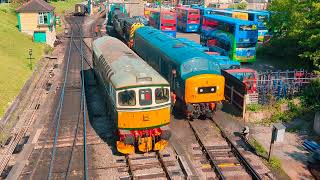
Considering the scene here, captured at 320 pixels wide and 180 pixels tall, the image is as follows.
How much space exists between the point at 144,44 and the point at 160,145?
46.0 feet

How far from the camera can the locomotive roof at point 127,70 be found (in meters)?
14.5

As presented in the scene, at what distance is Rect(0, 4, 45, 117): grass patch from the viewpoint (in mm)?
22781

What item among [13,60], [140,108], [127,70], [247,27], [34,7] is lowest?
[140,108]

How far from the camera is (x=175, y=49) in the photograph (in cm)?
2150

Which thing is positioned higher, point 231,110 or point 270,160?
point 231,110

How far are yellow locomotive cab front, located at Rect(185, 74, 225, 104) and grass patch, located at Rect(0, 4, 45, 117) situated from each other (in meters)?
10.8

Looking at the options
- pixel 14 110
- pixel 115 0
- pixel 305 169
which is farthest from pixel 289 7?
pixel 115 0

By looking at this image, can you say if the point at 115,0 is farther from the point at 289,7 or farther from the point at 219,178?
the point at 219,178

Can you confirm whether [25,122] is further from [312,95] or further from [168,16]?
[168,16]

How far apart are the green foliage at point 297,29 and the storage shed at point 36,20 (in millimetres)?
24458

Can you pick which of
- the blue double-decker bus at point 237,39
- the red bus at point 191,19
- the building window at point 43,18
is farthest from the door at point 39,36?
the red bus at point 191,19

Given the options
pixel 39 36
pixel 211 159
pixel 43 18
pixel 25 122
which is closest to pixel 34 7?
pixel 43 18

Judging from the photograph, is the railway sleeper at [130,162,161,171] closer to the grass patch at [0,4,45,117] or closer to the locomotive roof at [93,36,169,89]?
the locomotive roof at [93,36,169,89]

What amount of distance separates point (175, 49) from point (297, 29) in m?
10.2
